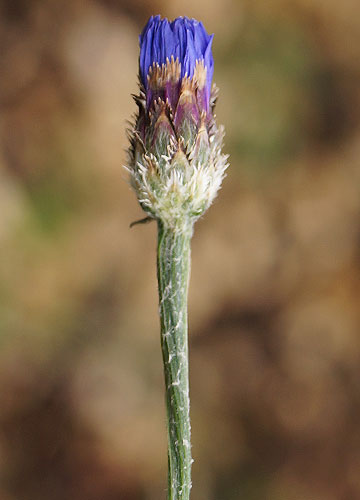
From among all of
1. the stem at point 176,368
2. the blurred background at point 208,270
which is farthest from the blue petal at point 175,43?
Result: the blurred background at point 208,270

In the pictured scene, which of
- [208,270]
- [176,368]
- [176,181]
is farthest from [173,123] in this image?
[208,270]

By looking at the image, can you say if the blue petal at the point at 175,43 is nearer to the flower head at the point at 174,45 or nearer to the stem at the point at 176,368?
the flower head at the point at 174,45

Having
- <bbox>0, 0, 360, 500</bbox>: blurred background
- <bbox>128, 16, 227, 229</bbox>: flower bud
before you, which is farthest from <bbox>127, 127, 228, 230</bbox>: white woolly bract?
<bbox>0, 0, 360, 500</bbox>: blurred background

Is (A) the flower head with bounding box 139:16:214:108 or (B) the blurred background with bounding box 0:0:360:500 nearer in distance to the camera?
(A) the flower head with bounding box 139:16:214:108

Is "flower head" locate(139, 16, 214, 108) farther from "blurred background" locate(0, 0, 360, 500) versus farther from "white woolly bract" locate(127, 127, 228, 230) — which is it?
"blurred background" locate(0, 0, 360, 500)

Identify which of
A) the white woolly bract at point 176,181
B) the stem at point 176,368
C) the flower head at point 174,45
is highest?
the flower head at point 174,45

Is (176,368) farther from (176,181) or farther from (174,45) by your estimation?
(174,45)

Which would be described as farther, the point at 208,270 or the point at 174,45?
the point at 208,270
